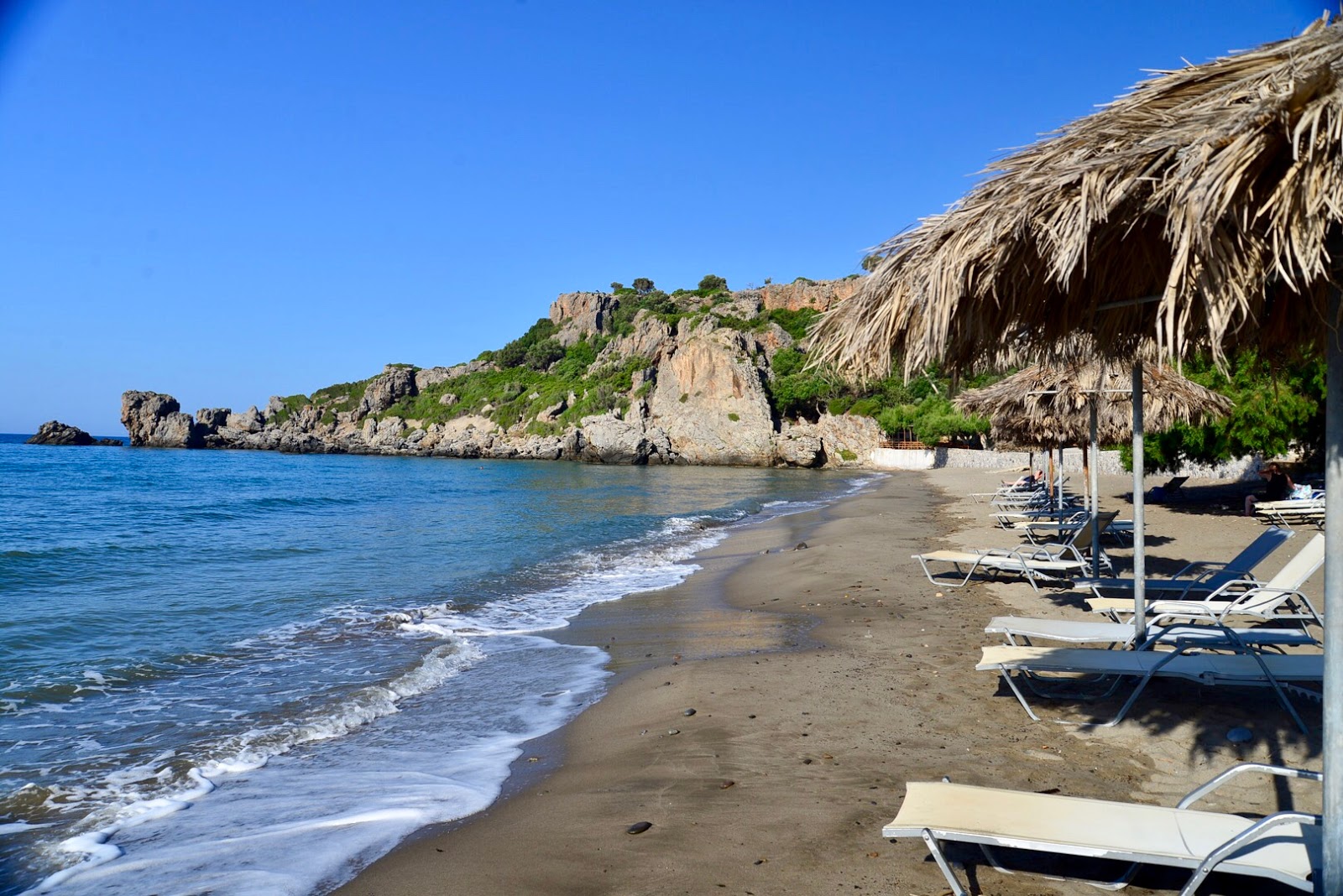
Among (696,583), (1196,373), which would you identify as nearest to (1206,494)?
(1196,373)

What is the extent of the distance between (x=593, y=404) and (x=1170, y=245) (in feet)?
244

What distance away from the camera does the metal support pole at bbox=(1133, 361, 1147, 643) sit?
517 centimetres

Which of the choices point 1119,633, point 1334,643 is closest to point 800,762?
point 1119,633

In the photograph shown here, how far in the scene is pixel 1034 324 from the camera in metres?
3.41

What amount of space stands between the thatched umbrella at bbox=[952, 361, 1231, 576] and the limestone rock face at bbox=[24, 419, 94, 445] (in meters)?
130

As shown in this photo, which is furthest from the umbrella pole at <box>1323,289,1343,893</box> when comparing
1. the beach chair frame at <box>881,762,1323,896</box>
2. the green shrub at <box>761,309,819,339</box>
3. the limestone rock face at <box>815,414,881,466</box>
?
the green shrub at <box>761,309,819,339</box>

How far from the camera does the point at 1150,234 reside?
2926mm

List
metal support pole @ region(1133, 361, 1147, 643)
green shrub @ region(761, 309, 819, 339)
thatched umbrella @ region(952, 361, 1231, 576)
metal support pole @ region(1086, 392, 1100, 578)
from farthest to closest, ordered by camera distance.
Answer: green shrub @ region(761, 309, 819, 339)
thatched umbrella @ region(952, 361, 1231, 576)
metal support pole @ region(1086, 392, 1100, 578)
metal support pole @ region(1133, 361, 1147, 643)

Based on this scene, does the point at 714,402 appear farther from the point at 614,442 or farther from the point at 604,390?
the point at 604,390

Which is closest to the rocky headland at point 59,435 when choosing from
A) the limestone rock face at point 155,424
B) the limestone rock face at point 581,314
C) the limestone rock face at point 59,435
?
the limestone rock face at point 59,435

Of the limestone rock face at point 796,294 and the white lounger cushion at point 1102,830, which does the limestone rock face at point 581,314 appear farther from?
the white lounger cushion at point 1102,830

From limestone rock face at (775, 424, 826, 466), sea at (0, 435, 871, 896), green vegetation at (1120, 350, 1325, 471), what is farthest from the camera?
limestone rock face at (775, 424, 826, 466)

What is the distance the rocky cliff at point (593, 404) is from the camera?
68062 mm

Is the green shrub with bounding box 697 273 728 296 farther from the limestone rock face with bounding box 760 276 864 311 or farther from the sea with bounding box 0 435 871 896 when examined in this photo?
the sea with bounding box 0 435 871 896
